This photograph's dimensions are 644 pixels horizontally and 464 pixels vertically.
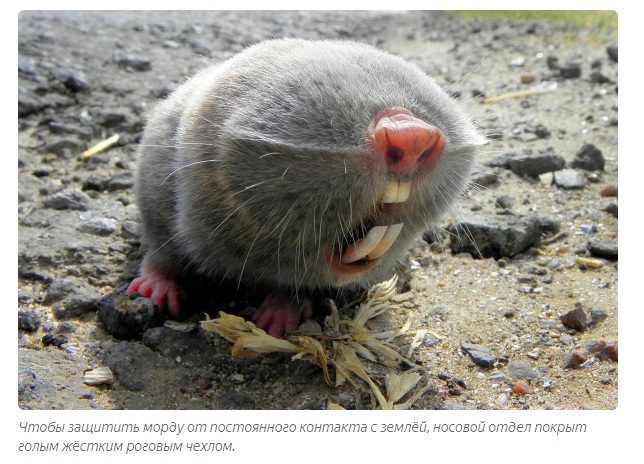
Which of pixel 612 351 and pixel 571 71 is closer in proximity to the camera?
pixel 612 351

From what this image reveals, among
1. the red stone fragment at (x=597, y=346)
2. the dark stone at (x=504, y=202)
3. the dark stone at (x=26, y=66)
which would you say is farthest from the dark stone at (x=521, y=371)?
the dark stone at (x=26, y=66)

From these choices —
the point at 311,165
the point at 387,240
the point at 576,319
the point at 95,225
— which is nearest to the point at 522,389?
the point at 576,319

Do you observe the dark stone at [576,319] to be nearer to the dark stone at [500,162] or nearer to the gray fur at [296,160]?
the gray fur at [296,160]

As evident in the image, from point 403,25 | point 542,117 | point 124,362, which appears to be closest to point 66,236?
point 124,362

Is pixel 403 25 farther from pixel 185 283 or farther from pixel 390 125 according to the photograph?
pixel 390 125

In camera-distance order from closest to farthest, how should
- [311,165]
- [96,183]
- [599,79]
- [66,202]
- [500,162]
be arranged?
[311,165] → [66,202] → [96,183] → [500,162] → [599,79]

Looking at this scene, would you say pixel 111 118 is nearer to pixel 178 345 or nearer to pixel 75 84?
pixel 75 84
